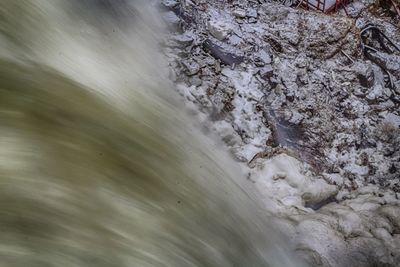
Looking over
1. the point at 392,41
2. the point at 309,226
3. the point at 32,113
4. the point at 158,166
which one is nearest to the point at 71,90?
the point at 32,113

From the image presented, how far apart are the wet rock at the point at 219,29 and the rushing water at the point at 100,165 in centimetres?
79

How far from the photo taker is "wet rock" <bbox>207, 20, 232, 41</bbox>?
3.95m

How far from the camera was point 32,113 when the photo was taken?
2.09 meters

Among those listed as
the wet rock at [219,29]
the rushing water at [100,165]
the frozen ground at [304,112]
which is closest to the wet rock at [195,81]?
the frozen ground at [304,112]

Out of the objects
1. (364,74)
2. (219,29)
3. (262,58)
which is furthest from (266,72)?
(364,74)

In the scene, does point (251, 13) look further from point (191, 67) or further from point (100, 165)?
point (100, 165)

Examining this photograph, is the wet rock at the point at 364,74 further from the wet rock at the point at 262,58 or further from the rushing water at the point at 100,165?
the rushing water at the point at 100,165

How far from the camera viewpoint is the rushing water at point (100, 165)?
72.2 inches

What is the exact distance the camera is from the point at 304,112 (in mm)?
3791

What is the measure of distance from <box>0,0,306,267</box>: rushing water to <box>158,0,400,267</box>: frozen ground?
0.87ft

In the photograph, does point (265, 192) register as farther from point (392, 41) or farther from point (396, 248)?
point (392, 41)

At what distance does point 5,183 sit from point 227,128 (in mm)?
1851

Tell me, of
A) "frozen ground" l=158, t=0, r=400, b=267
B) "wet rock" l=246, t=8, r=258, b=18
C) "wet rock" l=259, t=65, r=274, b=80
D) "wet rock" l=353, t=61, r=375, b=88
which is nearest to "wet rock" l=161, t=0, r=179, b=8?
Result: "frozen ground" l=158, t=0, r=400, b=267

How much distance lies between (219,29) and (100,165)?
2180 mm
